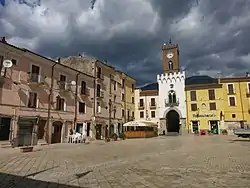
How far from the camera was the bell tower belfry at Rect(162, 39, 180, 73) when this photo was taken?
49.3 meters

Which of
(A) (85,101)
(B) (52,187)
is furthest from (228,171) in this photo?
(A) (85,101)

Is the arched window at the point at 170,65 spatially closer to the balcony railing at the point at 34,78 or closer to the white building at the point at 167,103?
the white building at the point at 167,103

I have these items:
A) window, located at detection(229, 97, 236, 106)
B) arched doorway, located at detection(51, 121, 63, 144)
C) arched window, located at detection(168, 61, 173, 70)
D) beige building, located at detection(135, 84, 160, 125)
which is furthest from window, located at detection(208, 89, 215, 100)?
arched doorway, located at detection(51, 121, 63, 144)

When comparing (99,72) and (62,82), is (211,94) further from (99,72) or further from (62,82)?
(62,82)

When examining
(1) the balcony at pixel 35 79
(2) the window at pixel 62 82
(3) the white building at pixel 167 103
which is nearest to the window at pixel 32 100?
(1) the balcony at pixel 35 79

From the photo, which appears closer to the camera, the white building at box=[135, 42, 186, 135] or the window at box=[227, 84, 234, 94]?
the window at box=[227, 84, 234, 94]

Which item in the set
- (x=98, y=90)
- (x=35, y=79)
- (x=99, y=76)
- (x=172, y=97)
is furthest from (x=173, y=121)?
(x=35, y=79)

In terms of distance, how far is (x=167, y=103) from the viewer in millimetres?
44938

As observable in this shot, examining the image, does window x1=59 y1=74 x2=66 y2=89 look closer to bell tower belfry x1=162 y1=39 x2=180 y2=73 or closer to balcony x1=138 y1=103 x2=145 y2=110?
balcony x1=138 y1=103 x2=145 y2=110

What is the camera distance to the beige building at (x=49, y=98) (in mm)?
19203

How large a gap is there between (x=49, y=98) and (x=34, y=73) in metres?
Result: 3.02

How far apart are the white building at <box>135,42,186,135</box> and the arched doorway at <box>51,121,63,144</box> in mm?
23575

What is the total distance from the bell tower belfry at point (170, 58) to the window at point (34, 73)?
106 ft

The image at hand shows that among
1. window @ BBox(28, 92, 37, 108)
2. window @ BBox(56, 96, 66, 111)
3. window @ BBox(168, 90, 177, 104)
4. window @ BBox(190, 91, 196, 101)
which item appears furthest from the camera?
window @ BBox(168, 90, 177, 104)
